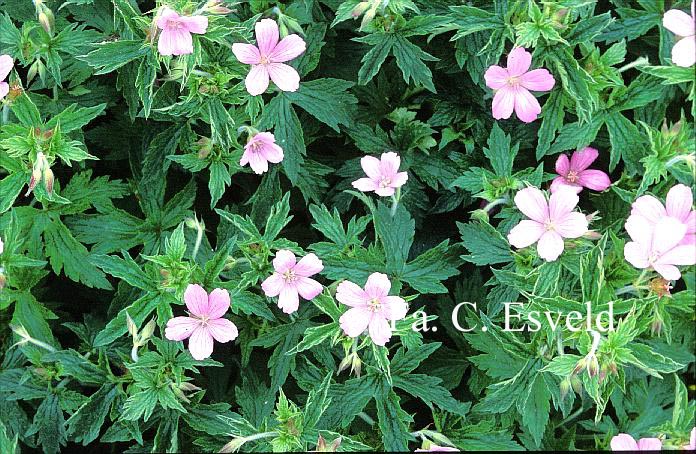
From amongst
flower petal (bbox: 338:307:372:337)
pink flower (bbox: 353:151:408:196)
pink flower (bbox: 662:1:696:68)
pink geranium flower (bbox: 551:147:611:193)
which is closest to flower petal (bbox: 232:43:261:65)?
pink flower (bbox: 353:151:408:196)

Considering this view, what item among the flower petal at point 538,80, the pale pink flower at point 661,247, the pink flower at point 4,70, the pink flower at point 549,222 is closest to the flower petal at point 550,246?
the pink flower at point 549,222

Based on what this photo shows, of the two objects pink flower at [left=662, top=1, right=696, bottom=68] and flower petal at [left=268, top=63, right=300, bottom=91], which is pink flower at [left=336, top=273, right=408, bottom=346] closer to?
flower petal at [left=268, top=63, right=300, bottom=91]

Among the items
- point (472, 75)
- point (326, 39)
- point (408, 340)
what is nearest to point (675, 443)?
point (408, 340)

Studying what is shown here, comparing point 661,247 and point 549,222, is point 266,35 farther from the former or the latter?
point 661,247

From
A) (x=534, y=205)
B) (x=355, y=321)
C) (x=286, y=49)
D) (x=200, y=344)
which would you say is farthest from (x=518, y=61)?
(x=200, y=344)

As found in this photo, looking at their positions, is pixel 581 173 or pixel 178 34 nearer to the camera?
pixel 178 34

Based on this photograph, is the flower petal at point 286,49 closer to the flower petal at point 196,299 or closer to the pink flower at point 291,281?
the pink flower at point 291,281

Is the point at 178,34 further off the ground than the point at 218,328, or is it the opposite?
the point at 178,34
